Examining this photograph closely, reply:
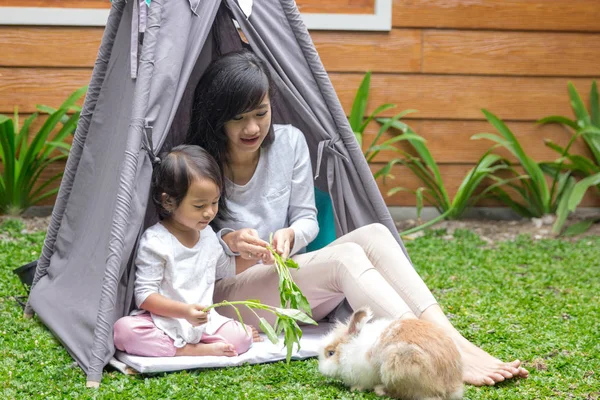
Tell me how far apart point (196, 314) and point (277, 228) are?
0.61m

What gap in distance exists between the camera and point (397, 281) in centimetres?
275

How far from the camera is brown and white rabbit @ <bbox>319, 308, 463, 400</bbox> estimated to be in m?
2.22

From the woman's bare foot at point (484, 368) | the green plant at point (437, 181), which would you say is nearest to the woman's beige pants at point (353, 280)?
the woman's bare foot at point (484, 368)

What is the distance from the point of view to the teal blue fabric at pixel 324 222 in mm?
3211

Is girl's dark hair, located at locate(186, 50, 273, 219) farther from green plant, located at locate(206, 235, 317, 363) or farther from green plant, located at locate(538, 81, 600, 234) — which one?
green plant, located at locate(538, 81, 600, 234)

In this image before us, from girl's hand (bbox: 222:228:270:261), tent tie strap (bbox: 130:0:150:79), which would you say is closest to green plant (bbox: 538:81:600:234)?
girl's hand (bbox: 222:228:270:261)

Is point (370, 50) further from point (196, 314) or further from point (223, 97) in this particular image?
point (196, 314)

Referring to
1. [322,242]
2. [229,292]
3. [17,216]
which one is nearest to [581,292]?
[322,242]

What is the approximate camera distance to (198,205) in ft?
8.73

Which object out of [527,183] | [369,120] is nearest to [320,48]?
[369,120]

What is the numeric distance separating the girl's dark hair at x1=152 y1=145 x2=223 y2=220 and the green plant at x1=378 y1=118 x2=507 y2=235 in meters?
2.45

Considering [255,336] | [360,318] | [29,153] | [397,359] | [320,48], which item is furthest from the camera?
[320,48]

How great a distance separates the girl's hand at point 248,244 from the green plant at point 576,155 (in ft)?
9.23

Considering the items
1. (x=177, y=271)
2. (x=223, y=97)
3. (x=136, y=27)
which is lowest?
(x=177, y=271)
